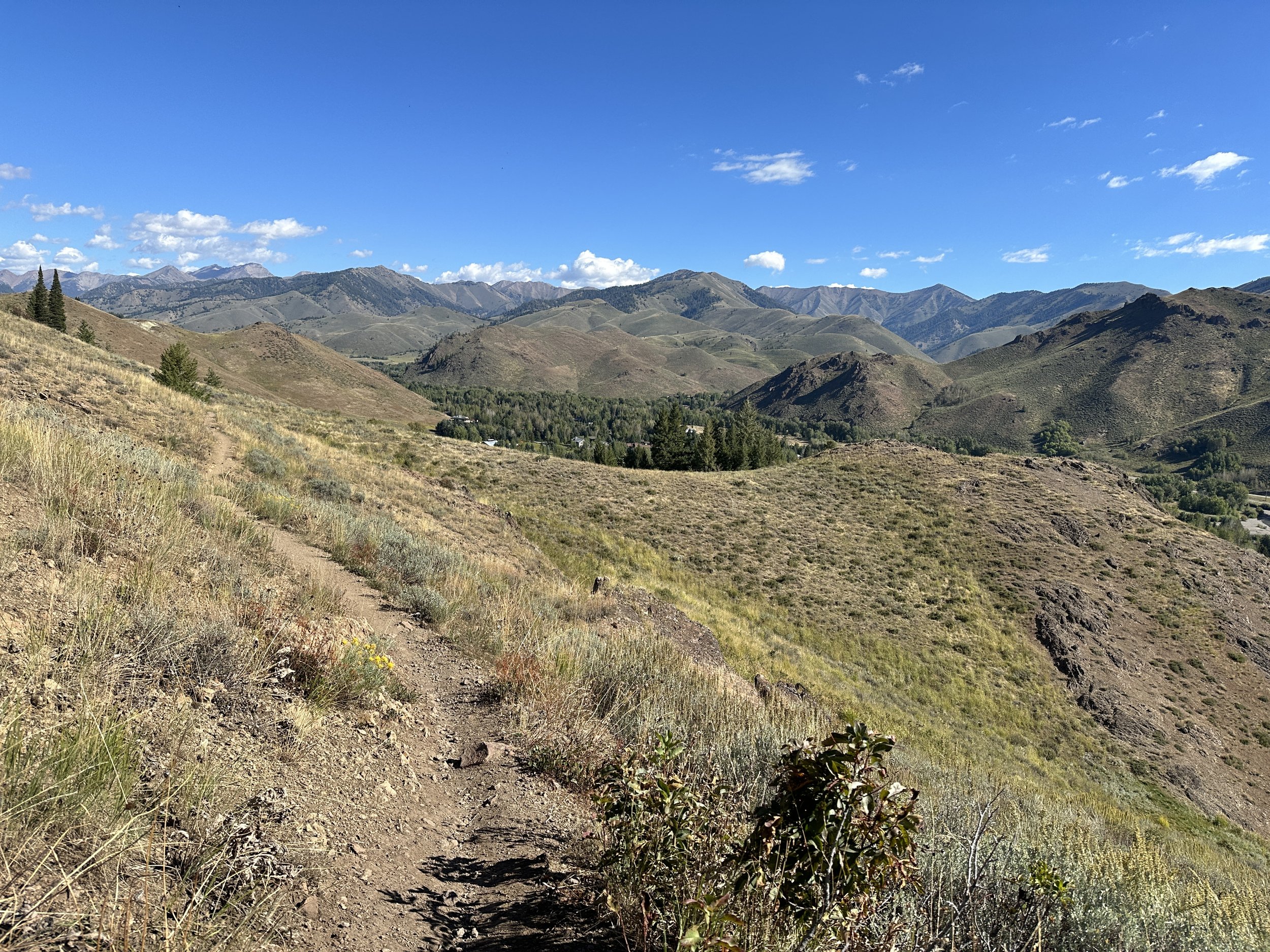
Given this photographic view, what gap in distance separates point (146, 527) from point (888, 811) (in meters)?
6.79

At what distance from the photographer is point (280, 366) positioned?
133 m

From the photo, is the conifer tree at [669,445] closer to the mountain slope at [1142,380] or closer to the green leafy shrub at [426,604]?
the green leafy shrub at [426,604]

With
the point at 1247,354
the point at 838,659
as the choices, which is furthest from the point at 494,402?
the point at 1247,354

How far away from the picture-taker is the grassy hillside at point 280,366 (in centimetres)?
9881

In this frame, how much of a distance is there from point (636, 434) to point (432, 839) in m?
161

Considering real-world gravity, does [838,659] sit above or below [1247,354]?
below

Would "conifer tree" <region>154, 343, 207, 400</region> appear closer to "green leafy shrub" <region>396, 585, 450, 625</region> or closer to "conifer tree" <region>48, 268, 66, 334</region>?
"green leafy shrub" <region>396, 585, 450, 625</region>

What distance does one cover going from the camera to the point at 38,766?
248 cm

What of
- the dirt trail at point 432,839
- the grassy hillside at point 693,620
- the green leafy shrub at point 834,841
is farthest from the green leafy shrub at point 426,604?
the green leafy shrub at point 834,841

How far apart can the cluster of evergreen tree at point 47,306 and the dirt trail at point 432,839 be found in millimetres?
86762

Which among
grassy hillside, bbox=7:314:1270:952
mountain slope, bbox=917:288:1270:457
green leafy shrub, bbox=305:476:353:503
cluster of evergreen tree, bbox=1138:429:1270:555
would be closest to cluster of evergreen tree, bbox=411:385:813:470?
grassy hillside, bbox=7:314:1270:952

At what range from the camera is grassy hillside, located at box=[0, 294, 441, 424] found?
98.8 meters

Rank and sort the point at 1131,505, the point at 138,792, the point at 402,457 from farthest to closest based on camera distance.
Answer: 1. the point at 1131,505
2. the point at 402,457
3. the point at 138,792

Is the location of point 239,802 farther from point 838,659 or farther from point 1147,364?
point 1147,364
